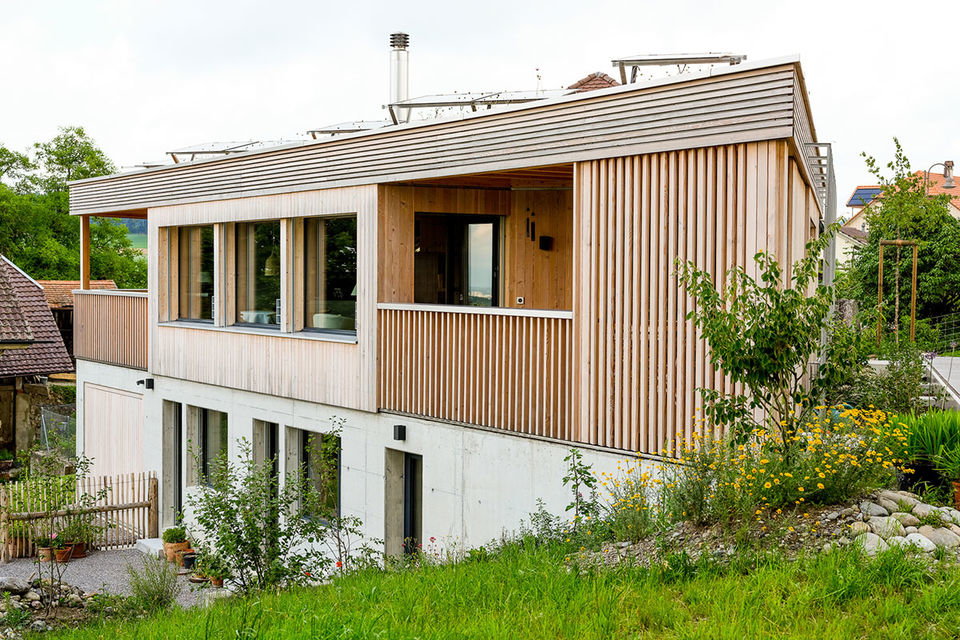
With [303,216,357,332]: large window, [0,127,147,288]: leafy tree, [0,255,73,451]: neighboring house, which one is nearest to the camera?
[303,216,357,332]: large window

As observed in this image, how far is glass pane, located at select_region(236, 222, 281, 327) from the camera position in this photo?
15273mm

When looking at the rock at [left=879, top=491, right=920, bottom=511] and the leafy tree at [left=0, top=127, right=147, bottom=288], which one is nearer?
the rock at [left=879, top=491, right=920, bottom=511]

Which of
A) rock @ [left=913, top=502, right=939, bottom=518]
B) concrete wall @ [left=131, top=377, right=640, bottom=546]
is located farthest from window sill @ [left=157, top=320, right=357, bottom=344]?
rock @ [left=913, top=502, right=939, bottom=518]

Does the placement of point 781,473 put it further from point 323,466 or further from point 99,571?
point 99,571

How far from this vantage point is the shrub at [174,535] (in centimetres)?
1639

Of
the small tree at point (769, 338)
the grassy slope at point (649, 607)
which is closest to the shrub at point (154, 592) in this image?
the grassy slope at point (649, 607)

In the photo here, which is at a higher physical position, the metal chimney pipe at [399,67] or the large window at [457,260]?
the metal chimney pipe at [399,67]

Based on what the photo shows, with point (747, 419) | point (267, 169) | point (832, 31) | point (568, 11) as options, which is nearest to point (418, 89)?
point (267, 169)

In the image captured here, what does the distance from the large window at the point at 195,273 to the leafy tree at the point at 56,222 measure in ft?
110

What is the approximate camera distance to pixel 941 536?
6.83 meters

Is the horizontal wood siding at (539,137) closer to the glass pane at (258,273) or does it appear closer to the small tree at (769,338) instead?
the glass pane at (258,273)

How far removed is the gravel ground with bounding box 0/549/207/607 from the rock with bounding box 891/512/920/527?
926cm

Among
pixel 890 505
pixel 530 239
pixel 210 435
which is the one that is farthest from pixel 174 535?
pixel 890 505

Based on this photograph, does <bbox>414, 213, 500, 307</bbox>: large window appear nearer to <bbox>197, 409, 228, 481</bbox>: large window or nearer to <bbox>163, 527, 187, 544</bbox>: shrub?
<bbox>197, 409, 228, 481</bbox>: large window
